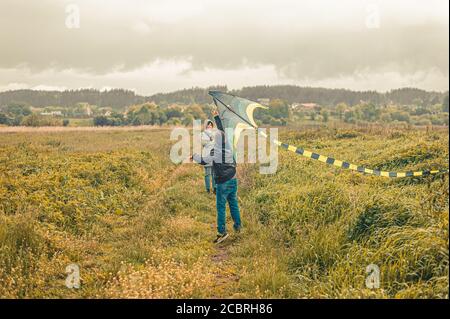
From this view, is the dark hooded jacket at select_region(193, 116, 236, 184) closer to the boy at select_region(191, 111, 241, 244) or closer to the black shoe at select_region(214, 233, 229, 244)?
the boy at select_region(191, 111, 241, 244)

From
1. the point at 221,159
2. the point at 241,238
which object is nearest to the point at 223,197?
the point at 221,159

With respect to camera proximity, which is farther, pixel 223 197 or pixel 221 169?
pixel 223 197

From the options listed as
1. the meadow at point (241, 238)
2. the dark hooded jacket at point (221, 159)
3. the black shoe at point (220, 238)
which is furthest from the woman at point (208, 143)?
the black shoe at point (220, 238)

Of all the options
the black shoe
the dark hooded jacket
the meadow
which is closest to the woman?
the dark hooded jacket

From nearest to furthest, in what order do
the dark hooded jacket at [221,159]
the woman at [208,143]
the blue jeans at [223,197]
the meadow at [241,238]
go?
the meadow at [241,238], the dark hooded jacket at [221,159], the blue jeans at [223,197], the woman at [208,143]

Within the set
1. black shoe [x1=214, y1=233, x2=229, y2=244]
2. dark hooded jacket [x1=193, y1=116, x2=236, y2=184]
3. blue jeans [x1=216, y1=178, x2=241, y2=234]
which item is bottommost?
black shoe [x1=214, y1=233, x2=229, y2=244]

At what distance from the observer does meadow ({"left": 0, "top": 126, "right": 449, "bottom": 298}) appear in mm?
5121

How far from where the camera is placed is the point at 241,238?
779 centimetres

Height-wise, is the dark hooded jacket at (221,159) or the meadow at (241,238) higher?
the dark hooded jacket at (221,159)

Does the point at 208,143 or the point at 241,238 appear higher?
the point at 208,143

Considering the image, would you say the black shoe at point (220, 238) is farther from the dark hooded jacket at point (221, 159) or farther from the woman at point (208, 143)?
the woman at point (208, 143)

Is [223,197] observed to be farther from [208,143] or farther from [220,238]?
[208,143]

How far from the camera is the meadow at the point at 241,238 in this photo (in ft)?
16.8
